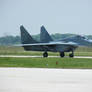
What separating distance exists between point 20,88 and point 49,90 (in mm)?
1127

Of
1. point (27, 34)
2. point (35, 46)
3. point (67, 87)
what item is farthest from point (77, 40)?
point (67, 87)

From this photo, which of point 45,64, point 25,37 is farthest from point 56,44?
point 45,64

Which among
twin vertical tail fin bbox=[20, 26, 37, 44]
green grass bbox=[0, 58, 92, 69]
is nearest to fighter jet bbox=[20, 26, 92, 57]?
twin vertical tail fin bbox=[20, 26, 37, 44]

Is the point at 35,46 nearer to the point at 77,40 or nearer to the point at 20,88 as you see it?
the point at 77,40

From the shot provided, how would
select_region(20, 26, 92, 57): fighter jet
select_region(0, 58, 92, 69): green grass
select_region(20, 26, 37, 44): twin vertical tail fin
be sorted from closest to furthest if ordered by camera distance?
select_region(0, 58, 92, 69): green grass < select_region(20, 26, 92, 57): fighter jet < select_region(20, 26, 37, 44): twin vertical tail fin

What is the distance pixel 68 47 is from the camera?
160 ft

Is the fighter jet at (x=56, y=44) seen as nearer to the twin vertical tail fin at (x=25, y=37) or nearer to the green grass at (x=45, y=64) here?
the twin vertical tail fin at (x=25, y=37)

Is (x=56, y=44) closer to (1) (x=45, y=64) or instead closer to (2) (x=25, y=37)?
(2) (x=25, y=37)

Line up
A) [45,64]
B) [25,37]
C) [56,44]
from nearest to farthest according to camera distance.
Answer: [45,64] → [56,44] → [25,37]

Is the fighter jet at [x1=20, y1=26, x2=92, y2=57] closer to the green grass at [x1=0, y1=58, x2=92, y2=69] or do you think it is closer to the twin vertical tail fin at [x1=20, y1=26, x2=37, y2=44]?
the twin vertical tail fin at [x1=20, y1=26, x2=37, y2=44]

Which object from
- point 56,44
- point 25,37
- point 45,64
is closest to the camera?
point 45,64

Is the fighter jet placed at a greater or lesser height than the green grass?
greater

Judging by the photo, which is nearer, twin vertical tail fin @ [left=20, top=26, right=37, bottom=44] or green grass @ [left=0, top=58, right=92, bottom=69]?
green grass @ [left=0, top=58, right=92, bottom=69]

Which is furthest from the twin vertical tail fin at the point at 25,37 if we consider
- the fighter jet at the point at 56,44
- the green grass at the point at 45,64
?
the green grass at the point at 45,64
